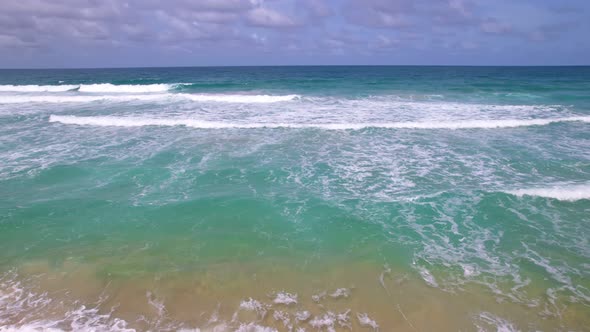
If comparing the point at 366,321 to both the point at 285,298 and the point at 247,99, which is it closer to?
the point at 285,298

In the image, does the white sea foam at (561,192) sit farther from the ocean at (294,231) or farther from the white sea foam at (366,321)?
the white sea foam at (366,321)

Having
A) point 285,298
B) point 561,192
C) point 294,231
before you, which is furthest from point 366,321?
point 561,192

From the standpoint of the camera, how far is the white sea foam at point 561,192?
839cm

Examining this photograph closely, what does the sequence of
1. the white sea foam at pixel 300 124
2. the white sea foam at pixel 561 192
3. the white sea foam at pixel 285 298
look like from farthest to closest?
the white sea foam at pixel 300 124 < the white sea foam at pixel 561 192 < the white sea foam at pixel 285 298

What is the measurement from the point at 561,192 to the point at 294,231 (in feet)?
24.3

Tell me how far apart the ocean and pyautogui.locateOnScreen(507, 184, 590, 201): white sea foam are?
51 millimetres

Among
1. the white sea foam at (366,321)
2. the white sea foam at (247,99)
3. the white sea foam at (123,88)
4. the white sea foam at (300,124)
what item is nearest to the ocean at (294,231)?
the white sea foam at (366,321)

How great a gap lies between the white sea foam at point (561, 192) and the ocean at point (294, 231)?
0.05 meters

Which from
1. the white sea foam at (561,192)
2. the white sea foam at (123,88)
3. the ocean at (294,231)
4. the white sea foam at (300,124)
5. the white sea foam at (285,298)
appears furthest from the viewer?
the white sea foam at (123,88)

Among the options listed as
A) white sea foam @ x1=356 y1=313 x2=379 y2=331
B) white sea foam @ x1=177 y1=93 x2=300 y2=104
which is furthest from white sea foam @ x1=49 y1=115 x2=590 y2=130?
white sea foam @ x1=356 y1=313 x2=379 y2=331

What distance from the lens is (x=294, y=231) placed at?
7078 millimetres

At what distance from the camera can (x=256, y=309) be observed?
486 cm

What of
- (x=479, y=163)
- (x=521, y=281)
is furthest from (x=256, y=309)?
(x=479, y=163)

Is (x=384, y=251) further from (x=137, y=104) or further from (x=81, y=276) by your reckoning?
(x=137, y=104)
